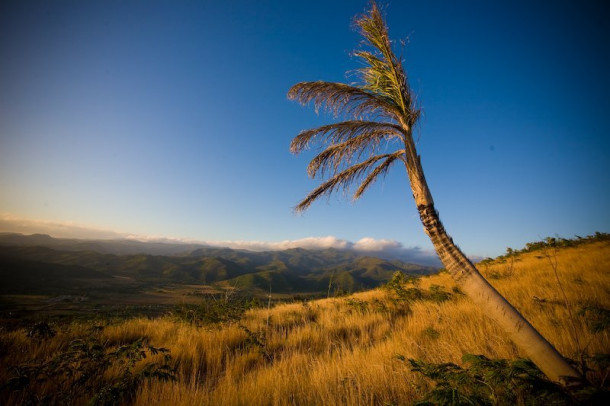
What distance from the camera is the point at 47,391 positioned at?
303 centimetres

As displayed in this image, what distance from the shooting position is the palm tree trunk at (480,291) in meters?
2.22

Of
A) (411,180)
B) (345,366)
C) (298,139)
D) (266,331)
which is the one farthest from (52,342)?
(411,180)

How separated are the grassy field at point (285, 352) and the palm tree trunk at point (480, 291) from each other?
1.91ft

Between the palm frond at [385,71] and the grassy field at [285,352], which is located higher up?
the palm frond at [385,71]

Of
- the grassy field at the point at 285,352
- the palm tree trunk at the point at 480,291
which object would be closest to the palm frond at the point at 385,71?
the palm tree trunk at the point at 480,291

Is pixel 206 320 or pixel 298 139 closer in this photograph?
pixel 298 139

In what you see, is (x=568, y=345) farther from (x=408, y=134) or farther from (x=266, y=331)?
(x=266, y=331)

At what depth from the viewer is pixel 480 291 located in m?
2.67

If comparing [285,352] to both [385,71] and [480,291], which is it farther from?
[385,71]

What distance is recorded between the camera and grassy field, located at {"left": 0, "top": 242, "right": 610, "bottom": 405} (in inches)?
111

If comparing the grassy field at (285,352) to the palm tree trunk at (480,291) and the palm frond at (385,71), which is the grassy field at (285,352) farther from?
the palm frond at (385,71)

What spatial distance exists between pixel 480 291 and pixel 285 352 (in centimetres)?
401

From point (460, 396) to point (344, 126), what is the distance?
3443 mm

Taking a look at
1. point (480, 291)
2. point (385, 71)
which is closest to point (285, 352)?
point (480, 291)
